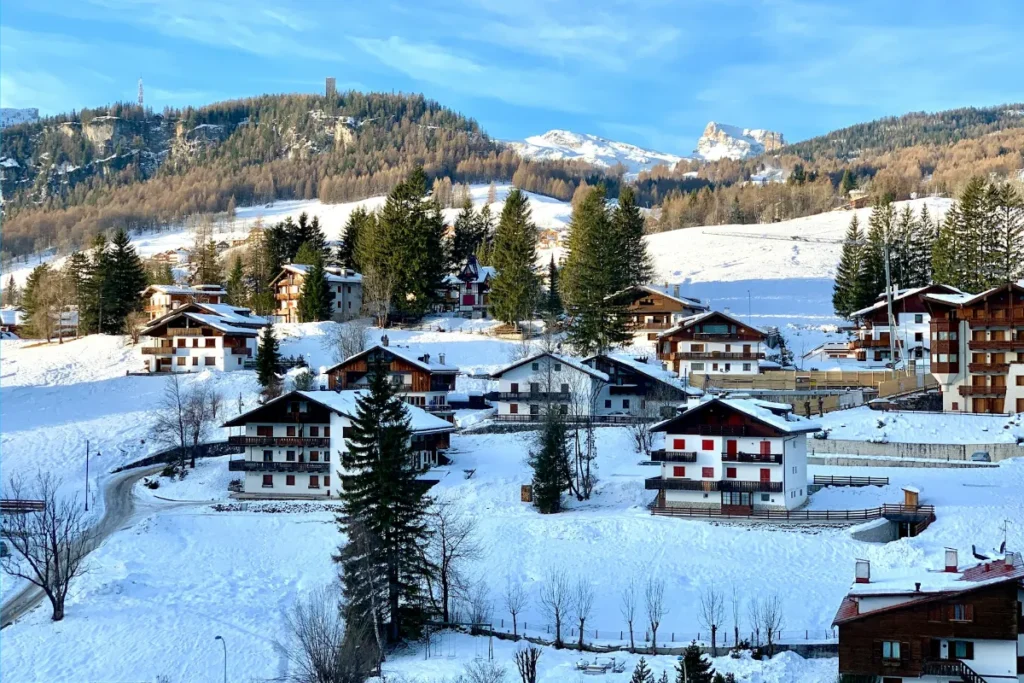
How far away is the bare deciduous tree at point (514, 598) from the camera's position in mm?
42331

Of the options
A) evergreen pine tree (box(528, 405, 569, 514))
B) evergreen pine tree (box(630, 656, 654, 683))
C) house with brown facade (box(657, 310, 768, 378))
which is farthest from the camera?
house with brown facade (box(657, 310, 768, 378))

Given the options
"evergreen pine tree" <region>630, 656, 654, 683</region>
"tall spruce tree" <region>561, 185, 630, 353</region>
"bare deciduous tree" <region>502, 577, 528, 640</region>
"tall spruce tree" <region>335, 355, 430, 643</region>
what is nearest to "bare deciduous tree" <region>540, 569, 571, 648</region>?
"bare deciduous tree" <region>502, 577, 528, 640</region>

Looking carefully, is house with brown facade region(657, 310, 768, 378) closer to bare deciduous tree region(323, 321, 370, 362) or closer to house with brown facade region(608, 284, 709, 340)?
house with brown facade region(608, 284, 709, 340)

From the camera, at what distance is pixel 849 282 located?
98.2 m

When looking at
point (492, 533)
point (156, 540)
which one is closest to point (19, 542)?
point (156, 540)

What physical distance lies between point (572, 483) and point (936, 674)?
960 inches

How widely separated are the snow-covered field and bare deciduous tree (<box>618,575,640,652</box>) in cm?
32

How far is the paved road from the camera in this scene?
44.2 metres

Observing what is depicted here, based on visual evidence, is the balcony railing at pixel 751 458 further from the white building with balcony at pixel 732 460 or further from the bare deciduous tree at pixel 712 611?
the bare deciduous tree at pixel 712 611

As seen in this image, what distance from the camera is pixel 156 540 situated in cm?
5000

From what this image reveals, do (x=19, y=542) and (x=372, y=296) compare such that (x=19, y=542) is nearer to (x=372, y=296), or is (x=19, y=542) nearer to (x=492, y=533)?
(x=492, y=533)

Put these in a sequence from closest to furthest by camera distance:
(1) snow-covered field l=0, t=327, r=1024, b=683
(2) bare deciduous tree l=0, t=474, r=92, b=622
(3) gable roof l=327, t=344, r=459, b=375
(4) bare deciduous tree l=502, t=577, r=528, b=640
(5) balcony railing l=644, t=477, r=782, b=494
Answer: (1) snow-covered field l=0, t=327, r=1024, b=683 < (4) bare deciduous tree l=502, t=577, r=528, b=640 < (2) bare deciduous tree l=0, t=474, r=92, b=622 < (5) balcony railing l=644, t=477, r=782, b=494 < (3) gable roof l=327, t=344, r=459, b=375

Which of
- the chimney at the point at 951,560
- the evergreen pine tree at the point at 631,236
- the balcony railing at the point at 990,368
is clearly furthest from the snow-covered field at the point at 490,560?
the evergreen pine tree at the point at 631,236

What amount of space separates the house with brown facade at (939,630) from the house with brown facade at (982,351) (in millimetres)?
36098
